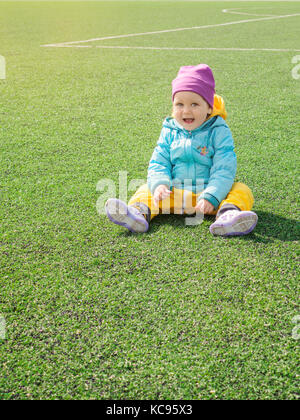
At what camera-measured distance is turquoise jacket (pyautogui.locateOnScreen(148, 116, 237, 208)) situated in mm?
2500

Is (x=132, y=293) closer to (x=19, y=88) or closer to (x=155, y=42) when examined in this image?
(x=19, y=88)

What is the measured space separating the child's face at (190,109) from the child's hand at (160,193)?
1.25ft

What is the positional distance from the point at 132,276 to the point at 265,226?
772mm

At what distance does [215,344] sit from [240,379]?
0.53ft

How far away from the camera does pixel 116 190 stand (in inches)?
111

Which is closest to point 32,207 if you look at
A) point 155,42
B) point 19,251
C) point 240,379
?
point 19,251

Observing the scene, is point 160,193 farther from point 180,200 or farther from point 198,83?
point 198,83

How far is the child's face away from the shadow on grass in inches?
20.0
